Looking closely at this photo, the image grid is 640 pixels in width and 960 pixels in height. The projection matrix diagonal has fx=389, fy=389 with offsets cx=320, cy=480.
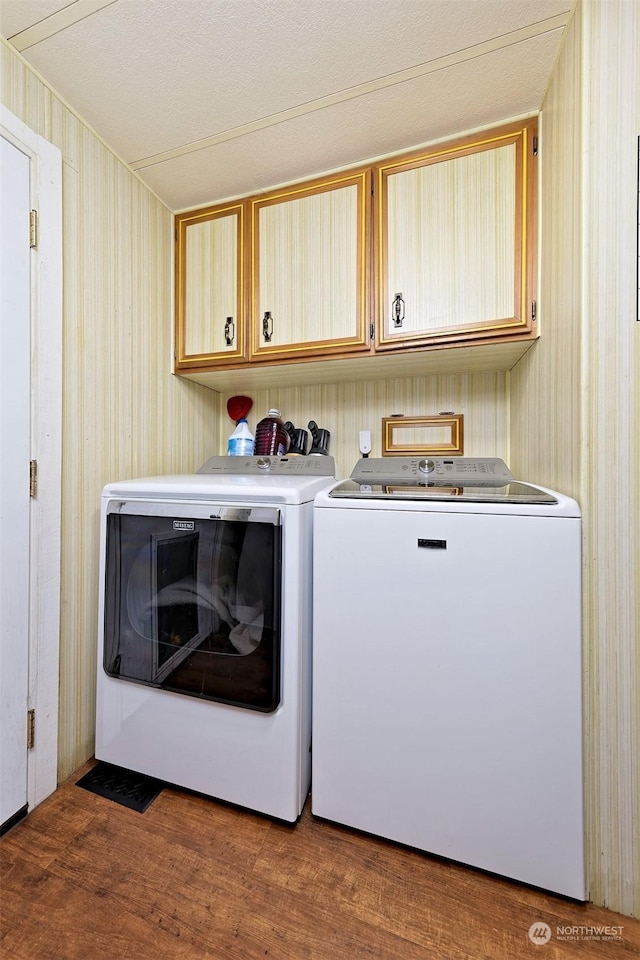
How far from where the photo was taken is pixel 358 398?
1.95 m

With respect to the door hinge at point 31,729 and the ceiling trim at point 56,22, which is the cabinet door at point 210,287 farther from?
the door hinge at point 31,729

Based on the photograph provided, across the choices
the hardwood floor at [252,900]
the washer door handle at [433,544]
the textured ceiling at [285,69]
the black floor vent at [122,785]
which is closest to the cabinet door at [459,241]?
the textured ceiling at [285,69]

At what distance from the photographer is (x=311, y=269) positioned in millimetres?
1592

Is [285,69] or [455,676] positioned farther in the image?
[285,69]

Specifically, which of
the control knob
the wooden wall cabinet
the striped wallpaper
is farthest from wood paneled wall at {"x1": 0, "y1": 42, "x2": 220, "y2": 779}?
the control knob

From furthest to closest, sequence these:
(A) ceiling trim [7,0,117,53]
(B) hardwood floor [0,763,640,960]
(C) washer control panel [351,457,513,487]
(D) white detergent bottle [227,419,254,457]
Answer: (D) white detergent bottle [227,419,254,457] → (C) washer control panel [351,457,513,487] → (A) ceiling trim [7,0,117,53] → (B) hardwood floor [0,763,640,960]

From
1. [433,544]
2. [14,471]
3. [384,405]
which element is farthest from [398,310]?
[14,471]

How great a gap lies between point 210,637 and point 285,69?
1.77 meters

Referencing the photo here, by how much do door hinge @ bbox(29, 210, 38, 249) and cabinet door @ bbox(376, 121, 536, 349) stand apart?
1147 mm

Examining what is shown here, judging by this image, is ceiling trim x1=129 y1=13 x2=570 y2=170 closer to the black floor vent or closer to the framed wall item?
the framed wall item

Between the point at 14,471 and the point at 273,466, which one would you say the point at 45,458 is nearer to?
the point at 14,471

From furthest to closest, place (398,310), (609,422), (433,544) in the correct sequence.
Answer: (398,310) → (433,544) → (609,422)

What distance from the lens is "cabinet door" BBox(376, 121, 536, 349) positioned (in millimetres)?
1320

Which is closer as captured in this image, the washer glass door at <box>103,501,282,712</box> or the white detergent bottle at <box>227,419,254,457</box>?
the washer glass door at <box>103,501,282,712</box>
